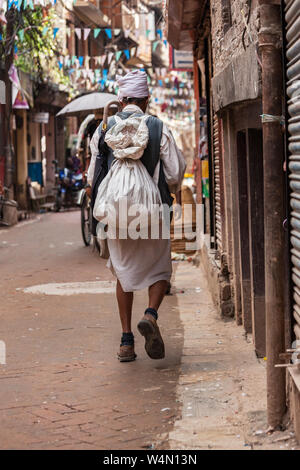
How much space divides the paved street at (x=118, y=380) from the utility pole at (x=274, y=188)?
0.30 m

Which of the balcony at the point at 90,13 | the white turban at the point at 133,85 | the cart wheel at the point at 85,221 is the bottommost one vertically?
the cart wheel at the point at 85,221

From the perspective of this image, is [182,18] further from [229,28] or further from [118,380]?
[118,380]

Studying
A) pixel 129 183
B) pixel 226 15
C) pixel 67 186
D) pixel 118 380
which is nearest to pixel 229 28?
pixel 226 15

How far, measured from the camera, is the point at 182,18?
10.2m

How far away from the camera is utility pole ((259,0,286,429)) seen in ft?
13.1

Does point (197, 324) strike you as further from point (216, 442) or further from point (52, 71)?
point (52, 71)

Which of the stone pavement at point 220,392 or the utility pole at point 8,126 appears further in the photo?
the utility pole at point 8,126

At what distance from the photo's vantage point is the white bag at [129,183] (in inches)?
221

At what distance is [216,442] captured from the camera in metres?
4.00

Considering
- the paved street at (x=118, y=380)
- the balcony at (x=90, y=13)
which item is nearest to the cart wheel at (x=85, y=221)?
the paved street at (x=118, y=380)

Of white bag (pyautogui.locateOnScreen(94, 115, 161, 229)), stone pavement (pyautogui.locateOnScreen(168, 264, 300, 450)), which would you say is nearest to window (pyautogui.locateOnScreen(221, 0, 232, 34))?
white bag (pyautogui.locateOnScreen(94, 115, 161, 229))

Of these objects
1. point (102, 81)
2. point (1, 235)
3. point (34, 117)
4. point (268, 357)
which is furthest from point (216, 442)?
point (102, 81)

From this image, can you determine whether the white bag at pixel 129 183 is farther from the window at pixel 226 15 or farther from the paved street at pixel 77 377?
the window at pixel 226 15
